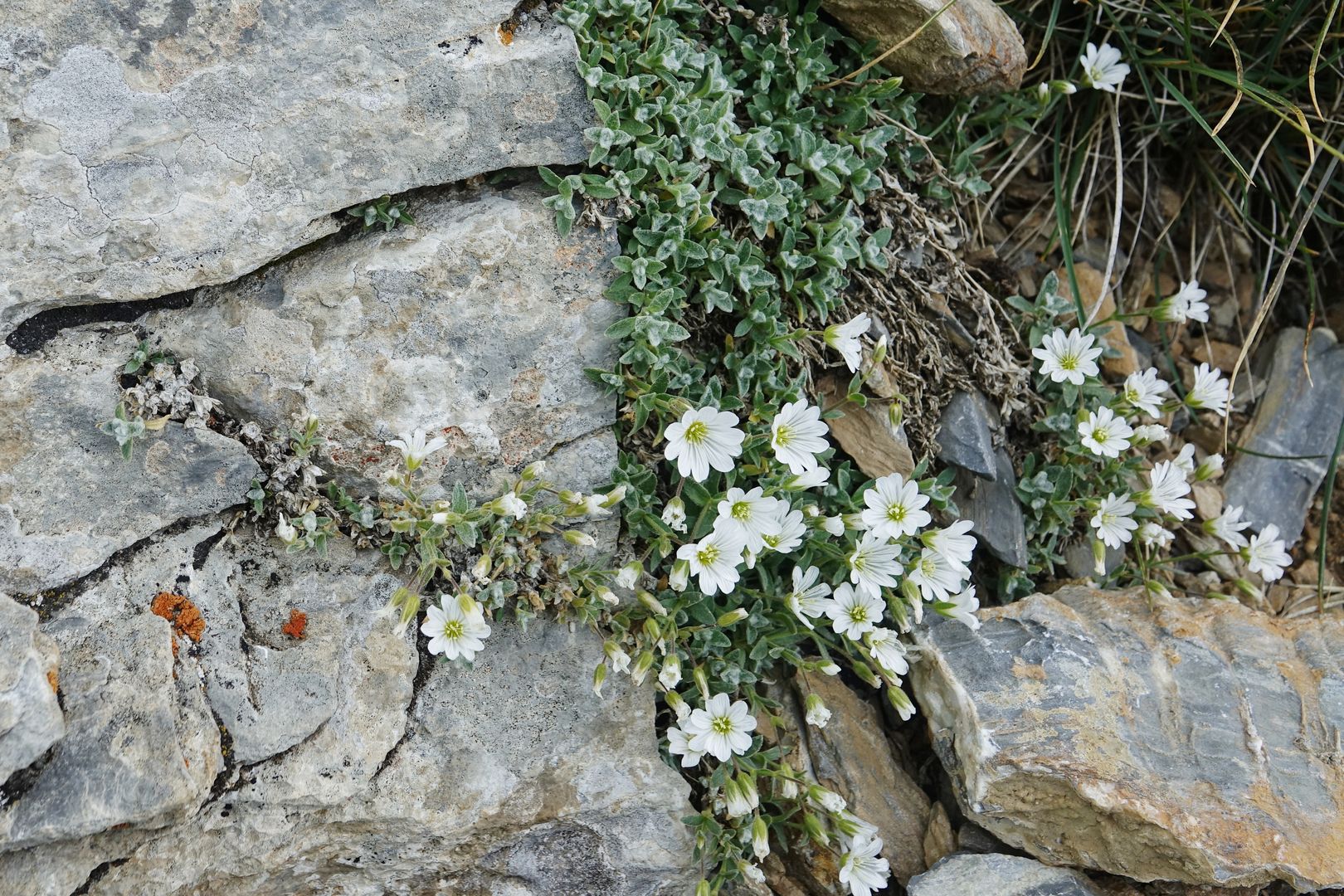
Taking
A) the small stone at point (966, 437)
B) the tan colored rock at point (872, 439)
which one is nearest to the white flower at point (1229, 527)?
the small stone at point (966, 437)

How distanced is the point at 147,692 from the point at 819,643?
6.84 feet

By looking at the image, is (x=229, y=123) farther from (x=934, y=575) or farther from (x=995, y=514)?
(x=995, y=514)

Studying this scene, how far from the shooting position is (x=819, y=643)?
357cm

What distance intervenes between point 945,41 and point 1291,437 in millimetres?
2432

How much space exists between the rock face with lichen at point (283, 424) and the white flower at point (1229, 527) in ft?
8.13

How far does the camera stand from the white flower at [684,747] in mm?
3363

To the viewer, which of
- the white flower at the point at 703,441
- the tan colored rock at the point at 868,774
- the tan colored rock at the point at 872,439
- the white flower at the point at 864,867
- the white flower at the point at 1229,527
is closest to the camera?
the white flower at the point at 703,441

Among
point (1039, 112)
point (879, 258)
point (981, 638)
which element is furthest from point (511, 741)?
point (1039, 112)

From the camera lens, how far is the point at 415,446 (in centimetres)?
305

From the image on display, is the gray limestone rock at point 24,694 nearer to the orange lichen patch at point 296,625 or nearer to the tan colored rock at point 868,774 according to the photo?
the orange lichen patch at point 296,625

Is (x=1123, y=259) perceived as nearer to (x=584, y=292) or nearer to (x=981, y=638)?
(x=981, y=638)

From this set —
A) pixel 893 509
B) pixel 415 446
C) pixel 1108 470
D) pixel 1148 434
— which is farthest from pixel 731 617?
pixel 1148 434

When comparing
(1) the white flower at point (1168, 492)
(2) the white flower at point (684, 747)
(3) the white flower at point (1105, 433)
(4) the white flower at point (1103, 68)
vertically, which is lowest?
(2) the white flower at point (684, 747)

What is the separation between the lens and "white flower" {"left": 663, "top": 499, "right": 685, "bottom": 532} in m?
3.36
